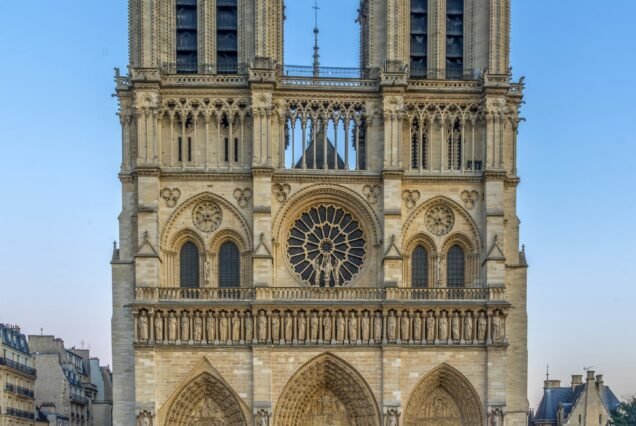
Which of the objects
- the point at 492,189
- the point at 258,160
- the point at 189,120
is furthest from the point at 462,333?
the point at 189,120

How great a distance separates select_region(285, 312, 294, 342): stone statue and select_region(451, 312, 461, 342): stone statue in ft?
19.4

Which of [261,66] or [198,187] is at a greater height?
[261,66]

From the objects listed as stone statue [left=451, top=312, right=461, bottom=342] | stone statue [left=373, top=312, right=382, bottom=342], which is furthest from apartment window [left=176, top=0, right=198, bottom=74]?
stone statue [left=451, top=312, right=461, bottom=342]

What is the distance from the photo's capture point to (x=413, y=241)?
45.7 metres

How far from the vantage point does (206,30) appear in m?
46.0

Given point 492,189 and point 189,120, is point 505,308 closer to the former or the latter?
point 492,189

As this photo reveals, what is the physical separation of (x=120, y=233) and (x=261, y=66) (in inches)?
322

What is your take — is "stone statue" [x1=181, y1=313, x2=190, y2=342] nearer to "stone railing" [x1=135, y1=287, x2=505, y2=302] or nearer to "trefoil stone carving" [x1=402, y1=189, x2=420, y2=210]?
"stone railing" [x1=135, y1=287, x2=505, y2=302]

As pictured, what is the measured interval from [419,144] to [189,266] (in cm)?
987

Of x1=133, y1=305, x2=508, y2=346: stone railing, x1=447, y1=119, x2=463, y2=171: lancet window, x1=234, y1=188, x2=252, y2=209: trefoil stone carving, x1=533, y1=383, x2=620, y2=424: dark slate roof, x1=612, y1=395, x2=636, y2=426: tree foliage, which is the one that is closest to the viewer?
x1=133, y1=305, x2=508, y2=346: stone railing

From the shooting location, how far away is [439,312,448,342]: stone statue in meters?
44.2

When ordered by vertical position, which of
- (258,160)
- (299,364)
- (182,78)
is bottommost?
(299,364)

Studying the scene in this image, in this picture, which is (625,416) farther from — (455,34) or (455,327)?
(455,34)

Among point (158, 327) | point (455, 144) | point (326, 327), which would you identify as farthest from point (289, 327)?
point (455, 144)
